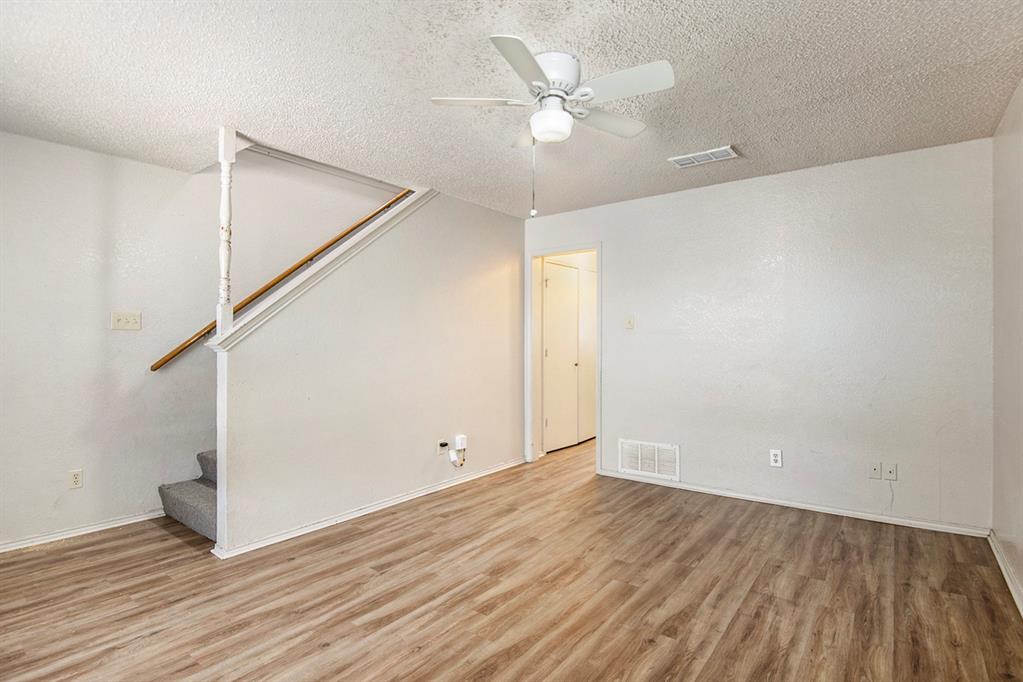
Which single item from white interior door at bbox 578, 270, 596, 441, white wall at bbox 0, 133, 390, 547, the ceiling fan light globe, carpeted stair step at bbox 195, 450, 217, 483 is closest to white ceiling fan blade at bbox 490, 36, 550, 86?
the ceiling fan light globe

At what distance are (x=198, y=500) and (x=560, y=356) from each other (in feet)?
11.8

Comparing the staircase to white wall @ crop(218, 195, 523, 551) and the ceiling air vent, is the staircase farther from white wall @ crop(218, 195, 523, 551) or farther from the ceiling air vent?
the ceiling air vent

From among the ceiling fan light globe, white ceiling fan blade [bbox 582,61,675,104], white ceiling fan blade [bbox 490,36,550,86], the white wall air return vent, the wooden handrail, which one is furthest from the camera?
the white wall air return vent

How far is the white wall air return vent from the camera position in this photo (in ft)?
13.9

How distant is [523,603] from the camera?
7.84ft

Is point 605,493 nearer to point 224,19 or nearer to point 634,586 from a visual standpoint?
point 634,586

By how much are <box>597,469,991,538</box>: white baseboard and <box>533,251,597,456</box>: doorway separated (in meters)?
1.18

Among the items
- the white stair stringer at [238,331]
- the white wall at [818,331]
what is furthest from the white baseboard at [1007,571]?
the white stair stringer at [238,331]

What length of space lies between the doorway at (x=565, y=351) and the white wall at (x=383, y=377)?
0.35 m

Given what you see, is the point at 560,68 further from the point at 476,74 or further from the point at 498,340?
the point at 498,340

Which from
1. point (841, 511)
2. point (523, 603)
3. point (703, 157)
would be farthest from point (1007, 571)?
point (703, 157)

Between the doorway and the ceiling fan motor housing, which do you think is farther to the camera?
the doorway

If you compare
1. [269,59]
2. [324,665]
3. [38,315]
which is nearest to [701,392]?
[324,665]

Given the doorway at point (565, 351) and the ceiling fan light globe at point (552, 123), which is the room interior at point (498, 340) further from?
the doorway at point (565, 351)
